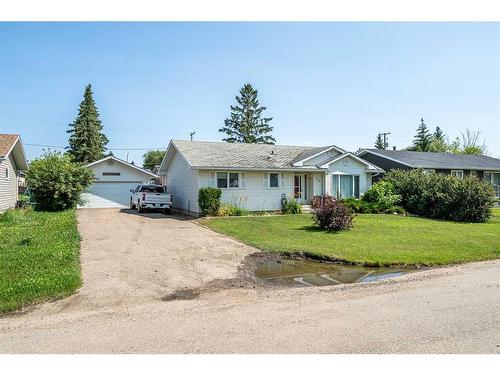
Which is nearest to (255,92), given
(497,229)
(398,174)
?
(398,174)

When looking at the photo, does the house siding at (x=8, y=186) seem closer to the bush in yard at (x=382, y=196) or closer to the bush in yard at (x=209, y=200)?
the bush in yard at (x=209, y=200)

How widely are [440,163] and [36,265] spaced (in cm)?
3285

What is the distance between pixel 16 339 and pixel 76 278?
10.3 feet

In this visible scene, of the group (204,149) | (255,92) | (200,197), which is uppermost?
(255,92)

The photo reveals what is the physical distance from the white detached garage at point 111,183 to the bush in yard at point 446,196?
19286mm

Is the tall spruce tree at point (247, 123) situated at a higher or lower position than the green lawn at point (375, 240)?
higher

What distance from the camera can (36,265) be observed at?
9.02 meters

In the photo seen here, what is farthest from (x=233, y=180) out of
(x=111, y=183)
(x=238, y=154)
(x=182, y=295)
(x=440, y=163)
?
(x=440, y=163)

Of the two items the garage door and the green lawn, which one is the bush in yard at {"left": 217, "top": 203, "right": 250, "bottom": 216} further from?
the garage door

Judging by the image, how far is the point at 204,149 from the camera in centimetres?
2562

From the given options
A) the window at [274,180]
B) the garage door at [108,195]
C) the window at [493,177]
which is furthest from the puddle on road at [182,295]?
the window at [493,177]

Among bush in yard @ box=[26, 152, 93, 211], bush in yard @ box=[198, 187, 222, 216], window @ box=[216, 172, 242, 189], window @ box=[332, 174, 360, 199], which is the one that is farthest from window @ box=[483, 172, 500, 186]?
bush in yard @ box=[26, 152, 93, 211]

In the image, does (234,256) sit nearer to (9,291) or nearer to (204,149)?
(9,291)

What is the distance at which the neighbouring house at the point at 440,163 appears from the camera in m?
32.7
